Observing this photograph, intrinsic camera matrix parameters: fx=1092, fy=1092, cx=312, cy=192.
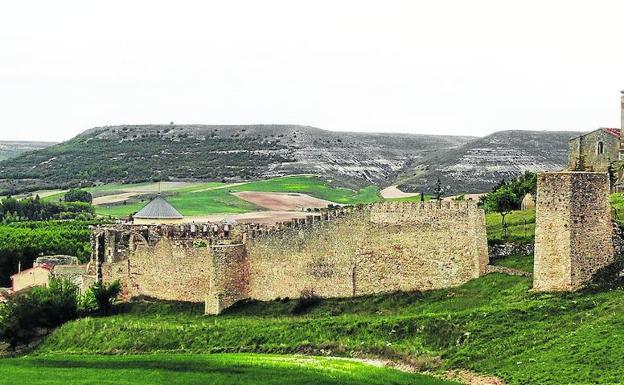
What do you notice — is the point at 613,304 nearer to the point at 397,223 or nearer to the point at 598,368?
the point at 598,368

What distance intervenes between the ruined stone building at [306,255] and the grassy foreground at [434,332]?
83 centimetres

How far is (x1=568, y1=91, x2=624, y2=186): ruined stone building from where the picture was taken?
5725 centimetres

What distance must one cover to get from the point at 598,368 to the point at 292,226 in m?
20.8

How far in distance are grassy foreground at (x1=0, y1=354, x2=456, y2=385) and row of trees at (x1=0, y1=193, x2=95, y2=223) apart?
65984 mm

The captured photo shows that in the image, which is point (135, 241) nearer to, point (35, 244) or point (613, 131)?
point (613, 131)

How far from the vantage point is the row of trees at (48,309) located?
4978 centimetres

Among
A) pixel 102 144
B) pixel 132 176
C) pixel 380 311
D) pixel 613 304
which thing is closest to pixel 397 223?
pixel 380 311

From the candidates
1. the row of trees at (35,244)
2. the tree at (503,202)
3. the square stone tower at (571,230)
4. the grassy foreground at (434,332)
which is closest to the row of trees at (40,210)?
the row of trees at (35,244)

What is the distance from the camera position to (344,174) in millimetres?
118938

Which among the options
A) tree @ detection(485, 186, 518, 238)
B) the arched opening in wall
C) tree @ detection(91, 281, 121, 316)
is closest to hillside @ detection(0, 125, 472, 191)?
tree @ detection(485, 186, 518, 238)

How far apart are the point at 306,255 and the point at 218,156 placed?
300 ft

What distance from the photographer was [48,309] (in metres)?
50.8

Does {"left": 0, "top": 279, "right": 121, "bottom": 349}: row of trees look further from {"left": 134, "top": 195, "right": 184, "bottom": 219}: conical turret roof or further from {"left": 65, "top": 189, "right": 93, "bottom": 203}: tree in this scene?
{"left": 65, "top": 189, "right": 93, "bottom": 203}: tree

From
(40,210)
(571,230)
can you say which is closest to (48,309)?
(571,230)
